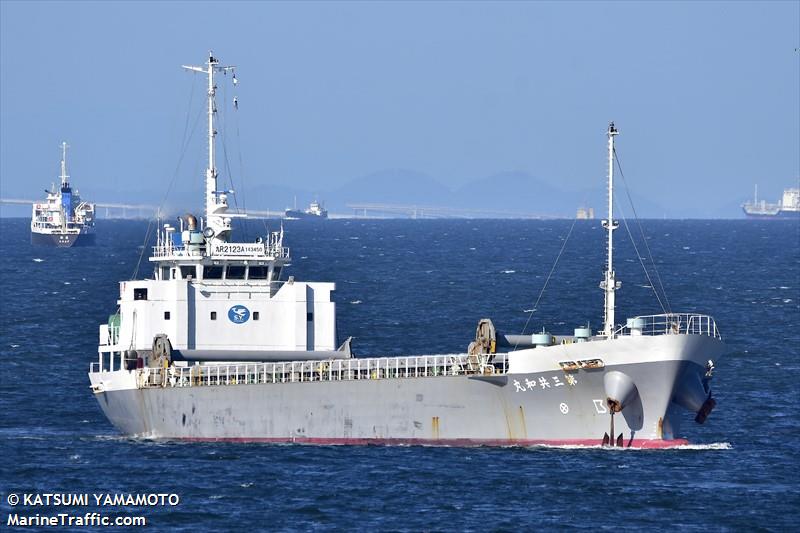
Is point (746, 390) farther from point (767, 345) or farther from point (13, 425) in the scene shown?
point (13, 425)

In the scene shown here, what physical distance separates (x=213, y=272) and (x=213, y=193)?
10.1 feet

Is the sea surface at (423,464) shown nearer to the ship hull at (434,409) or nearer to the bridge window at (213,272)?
the ship hull at (434,409)

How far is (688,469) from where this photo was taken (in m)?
46.6

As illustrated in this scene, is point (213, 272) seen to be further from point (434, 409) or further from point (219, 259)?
point (434, 409)

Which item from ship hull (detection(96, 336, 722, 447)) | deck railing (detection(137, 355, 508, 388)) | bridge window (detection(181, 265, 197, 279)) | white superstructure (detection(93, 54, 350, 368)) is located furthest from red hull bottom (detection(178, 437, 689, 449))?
bridge window (detection(181, 265, 197, 279))

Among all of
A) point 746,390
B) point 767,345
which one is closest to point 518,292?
point 767,345

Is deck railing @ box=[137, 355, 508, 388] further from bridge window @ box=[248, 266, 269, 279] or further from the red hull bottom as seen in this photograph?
bridge window @ box=[248, 266, 269, 279]

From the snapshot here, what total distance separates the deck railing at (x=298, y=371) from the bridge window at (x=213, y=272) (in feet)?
11.5

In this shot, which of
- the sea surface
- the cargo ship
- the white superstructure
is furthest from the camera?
the white superstructure

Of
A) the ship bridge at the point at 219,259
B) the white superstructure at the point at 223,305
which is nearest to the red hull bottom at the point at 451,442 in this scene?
the white superstructure at the point at 223,305

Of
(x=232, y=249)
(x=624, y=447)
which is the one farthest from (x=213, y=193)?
(x=624, y=447)

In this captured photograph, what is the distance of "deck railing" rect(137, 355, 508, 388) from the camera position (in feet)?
169

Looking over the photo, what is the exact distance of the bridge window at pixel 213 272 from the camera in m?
56.7

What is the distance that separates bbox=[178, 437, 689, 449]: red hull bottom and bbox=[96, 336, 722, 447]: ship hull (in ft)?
0.10
